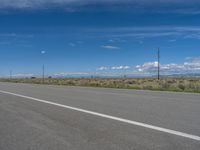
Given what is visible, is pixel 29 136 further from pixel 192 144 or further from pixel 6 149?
pixel 192 144

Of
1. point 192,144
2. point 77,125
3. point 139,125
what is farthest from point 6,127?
point 192,144

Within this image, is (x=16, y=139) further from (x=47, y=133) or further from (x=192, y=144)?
(x=192, y=144)

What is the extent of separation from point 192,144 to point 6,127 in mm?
4858

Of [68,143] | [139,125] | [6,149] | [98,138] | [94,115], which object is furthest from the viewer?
[94,115]

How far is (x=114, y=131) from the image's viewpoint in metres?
6.74

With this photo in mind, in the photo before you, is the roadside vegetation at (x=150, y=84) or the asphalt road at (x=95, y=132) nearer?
the asphalt road at (x=95, y=132)

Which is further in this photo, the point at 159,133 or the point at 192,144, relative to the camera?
the point at 159,133

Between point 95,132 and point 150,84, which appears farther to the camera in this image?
point 150,84

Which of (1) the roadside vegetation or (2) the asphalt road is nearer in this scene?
(2) the asphalt road

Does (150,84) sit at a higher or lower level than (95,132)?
higher

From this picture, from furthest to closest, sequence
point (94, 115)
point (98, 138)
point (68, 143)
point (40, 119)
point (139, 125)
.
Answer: point (94, 115) < point (40, 119) < point (139, 125) < point (98, 138) < point (68, 143)

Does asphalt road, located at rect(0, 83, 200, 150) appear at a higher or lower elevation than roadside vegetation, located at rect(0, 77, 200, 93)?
lower

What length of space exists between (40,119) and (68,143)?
126 inches

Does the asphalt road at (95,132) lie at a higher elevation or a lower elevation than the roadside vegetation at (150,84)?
lower
